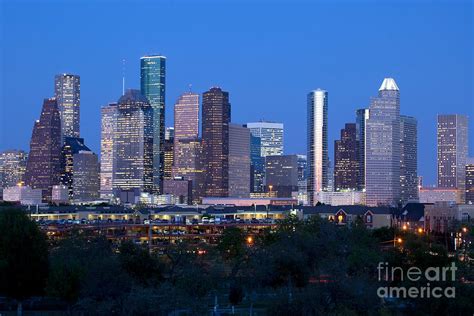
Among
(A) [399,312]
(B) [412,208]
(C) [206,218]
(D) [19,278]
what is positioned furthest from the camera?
(B) [412,208]

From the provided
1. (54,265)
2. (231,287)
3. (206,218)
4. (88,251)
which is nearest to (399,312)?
(231,287)

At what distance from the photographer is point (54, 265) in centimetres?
5041

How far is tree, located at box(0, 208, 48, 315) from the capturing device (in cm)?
4981

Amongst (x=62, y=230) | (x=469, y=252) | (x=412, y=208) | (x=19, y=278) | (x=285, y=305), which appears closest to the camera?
(x=285, y=305)

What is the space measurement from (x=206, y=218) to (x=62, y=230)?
30891 mm

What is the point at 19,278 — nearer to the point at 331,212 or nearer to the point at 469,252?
the point at 469,252

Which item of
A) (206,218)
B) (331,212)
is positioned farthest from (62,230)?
(331,212)

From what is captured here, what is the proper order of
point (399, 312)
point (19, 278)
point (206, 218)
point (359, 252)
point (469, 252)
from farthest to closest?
point (206, 218) → point (469, 252) → point (359, 252) → point (19, 278) → point (399, 312)

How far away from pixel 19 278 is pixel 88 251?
825 centimetres

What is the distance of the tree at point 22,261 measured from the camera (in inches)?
1961

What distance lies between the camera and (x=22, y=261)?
5050 cm

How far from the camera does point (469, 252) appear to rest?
2507 inches

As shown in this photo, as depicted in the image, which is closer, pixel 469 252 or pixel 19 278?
pixel 19 278

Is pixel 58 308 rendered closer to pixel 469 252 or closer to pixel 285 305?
pixel 285 305
